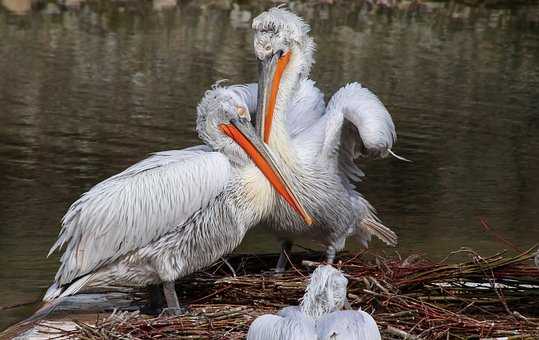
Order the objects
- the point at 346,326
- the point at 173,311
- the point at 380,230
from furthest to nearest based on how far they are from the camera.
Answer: the point at 380,230 → the point at 173,311 → the point at 346,326

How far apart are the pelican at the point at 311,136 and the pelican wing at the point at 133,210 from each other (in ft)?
2.01

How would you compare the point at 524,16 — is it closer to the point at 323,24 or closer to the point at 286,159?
the point at 323,24

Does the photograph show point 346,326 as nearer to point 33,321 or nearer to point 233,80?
point 33,321

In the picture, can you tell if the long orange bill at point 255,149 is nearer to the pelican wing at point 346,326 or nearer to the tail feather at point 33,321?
the tail feather at point 33,321

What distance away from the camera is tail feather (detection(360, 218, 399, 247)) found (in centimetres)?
618

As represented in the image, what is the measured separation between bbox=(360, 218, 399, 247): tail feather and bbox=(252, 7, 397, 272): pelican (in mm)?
178

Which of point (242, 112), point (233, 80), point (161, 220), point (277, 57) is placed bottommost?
point (233, 80)

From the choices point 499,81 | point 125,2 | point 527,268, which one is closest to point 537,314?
point 527,268

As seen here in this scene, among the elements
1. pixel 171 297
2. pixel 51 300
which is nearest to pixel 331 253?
pixel 171 297

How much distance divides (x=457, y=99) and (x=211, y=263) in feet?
26.1

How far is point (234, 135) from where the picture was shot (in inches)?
207

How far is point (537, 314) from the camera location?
4938mm

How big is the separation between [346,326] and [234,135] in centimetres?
162

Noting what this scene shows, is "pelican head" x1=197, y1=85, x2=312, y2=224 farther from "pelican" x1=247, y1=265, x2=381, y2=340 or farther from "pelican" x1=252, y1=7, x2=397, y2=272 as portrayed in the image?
"pelican" x1=247, y1=265, x2=381, y2=340
